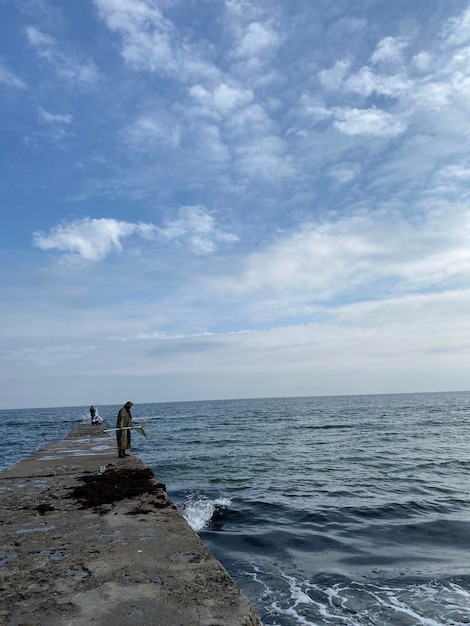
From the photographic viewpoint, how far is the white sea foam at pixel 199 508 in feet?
32.4

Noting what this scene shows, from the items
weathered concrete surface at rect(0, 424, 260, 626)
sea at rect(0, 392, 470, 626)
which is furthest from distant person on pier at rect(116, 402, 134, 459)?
weathered concrete surface at rect(0, 424, 260, 626)

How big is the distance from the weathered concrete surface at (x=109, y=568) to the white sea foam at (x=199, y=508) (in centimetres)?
300

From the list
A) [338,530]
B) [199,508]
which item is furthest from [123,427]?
[338,530]

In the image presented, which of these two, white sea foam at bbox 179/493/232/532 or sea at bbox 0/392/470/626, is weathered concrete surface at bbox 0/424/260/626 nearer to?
sea at bbox 0/392/470/626

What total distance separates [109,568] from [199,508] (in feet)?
23.6

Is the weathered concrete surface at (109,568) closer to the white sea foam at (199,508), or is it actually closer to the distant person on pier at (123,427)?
the white sea foam at (199,508)

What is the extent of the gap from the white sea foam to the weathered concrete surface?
3.00 metres

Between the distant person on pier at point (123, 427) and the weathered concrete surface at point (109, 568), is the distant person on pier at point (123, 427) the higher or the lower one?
the higher one

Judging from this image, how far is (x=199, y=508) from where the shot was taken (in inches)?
430

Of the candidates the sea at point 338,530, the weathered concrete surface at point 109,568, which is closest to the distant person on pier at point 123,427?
the sea at point 338,530

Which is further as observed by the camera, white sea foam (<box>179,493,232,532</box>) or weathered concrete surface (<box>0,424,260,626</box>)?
white sea foam (<box>179,493,232,532</box>)

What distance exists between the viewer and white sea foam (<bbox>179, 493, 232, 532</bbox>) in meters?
9.89

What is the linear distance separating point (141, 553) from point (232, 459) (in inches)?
621

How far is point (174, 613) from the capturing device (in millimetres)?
3250
